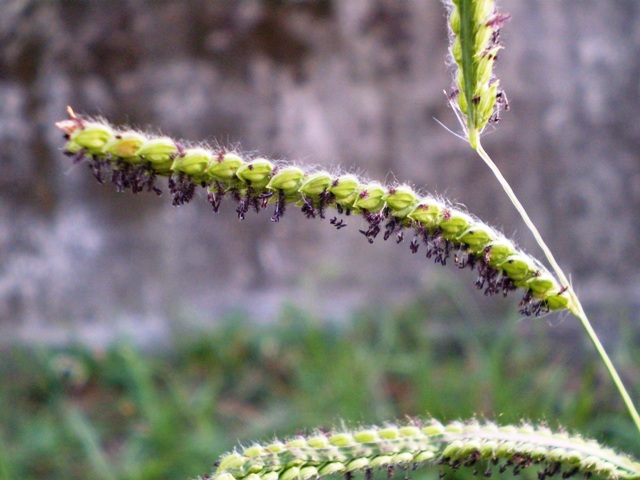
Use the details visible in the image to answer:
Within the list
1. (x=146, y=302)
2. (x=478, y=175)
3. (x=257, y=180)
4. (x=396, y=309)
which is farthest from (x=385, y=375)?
(x=257, y=180)

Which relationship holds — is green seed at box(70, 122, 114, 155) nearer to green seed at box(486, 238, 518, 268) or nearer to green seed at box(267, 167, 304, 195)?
green seed at box(267, 167, 304, 195)

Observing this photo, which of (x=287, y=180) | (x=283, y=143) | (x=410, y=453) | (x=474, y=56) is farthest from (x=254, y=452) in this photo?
(x=283, y=143)

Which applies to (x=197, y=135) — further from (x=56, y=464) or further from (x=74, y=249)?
(x=56, y=464)

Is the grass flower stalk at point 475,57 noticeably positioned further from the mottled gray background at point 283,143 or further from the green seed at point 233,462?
the mottled gray background at point 283,143

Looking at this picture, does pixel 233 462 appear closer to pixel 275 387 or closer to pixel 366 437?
pixel 366 437

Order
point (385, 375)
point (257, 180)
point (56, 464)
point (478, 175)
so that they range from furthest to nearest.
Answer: point (478, 175)
point (385, 375)
point (56, 464)
point (257, 180)

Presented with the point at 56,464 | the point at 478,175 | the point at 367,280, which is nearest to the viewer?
the point at 56,464
